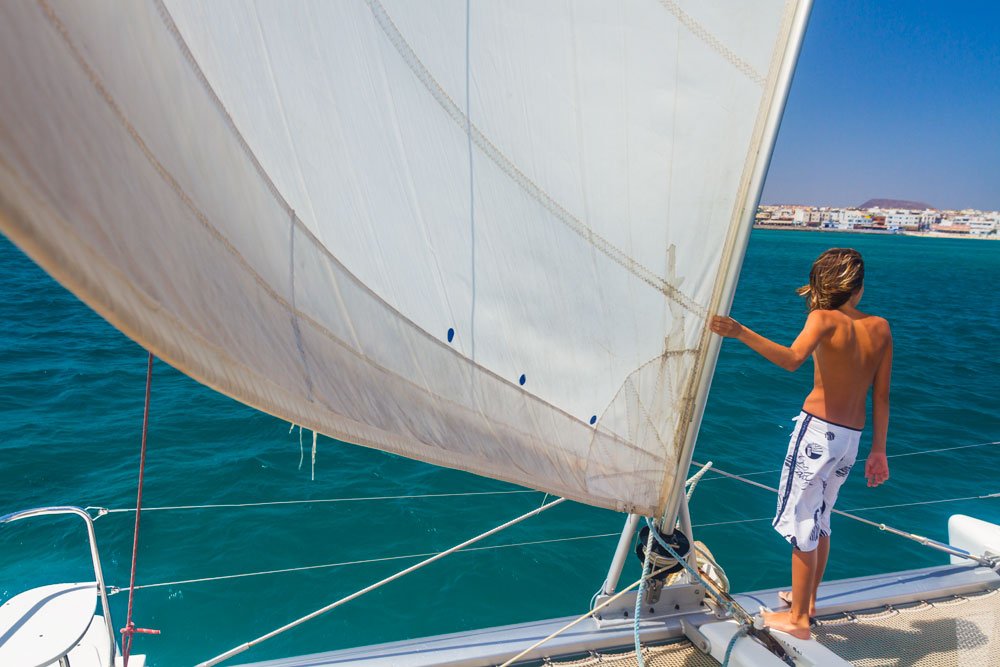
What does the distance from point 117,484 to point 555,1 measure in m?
5.62

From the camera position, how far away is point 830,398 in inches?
88.4

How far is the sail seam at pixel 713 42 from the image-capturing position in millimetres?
A: 1625

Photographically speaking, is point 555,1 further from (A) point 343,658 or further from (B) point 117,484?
(B) point 117,484

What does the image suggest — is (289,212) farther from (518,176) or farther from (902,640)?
(902,640)

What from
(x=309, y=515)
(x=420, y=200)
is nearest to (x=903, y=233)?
(x=309, y=515)

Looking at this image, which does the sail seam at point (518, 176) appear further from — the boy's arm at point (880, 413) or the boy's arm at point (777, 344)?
the boy's arm at point (880, 413)

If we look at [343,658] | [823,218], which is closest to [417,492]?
[343,658]

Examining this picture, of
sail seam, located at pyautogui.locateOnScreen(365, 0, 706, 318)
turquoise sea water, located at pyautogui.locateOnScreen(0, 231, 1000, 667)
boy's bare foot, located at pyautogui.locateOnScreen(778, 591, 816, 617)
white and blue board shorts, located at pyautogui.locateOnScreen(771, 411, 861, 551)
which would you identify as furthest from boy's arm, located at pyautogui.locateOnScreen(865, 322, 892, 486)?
turquoise sea water, located at pyautogui.locateOnScreen(0, 231, 1000, 667)

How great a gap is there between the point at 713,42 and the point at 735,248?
58cm

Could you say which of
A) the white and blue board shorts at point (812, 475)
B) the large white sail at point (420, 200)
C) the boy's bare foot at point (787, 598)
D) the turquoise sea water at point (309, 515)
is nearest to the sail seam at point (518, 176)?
the large white sail at point (420, 200)

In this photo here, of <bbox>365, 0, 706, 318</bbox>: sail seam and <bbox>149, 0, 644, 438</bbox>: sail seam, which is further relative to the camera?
<bbox>365, 0, 706, 318</bbox>: sail seam

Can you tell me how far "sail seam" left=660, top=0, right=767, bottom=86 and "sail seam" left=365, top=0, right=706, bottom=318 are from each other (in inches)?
22.5

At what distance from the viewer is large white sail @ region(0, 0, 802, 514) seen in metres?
0.85

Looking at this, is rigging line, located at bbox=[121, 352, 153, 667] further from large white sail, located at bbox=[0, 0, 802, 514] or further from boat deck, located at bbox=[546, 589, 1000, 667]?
boat deck, located at bbox=[546, 589, 1000, 667]
